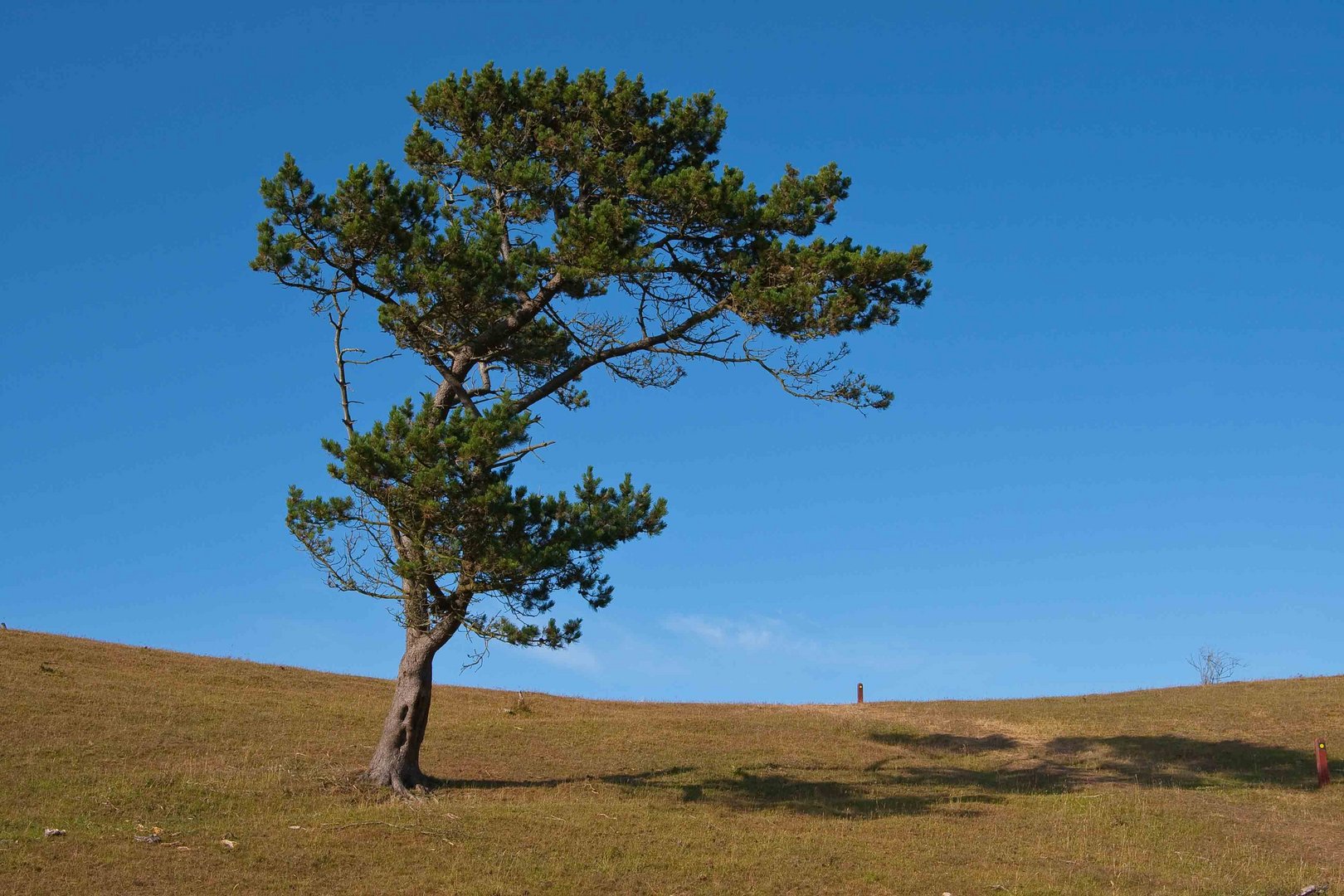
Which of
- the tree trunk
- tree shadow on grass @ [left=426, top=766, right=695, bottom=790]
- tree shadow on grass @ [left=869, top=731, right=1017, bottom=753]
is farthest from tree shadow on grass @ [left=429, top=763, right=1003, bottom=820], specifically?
tree shadow on grass @ [left=869, top=731, right=1017, bottom=753]

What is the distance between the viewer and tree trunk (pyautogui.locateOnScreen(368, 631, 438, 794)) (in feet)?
69.7

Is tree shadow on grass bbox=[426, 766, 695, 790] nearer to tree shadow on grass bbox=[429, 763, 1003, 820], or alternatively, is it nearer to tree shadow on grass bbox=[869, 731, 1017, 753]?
tree shadow on grass bbox=[429, 763, 1003, 820]

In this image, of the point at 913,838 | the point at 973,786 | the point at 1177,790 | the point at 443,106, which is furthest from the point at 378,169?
the point at 1177,790

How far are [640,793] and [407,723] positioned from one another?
472 cm

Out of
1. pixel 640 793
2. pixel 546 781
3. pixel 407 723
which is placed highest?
pixel 407 723

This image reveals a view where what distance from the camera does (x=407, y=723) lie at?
2148 centimetres

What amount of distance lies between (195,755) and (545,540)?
28.0 feet

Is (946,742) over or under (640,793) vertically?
over

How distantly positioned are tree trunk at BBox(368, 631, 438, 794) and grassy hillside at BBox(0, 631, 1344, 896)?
60 centimetres

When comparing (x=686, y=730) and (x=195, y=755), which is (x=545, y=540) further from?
(x=686, y=730)

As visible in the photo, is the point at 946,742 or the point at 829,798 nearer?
the point at 829,798

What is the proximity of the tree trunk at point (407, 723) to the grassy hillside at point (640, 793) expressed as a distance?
601mm

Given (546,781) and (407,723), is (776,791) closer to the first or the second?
(546,781)

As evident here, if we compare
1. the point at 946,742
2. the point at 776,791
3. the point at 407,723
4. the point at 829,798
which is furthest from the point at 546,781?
the point at 946,742
